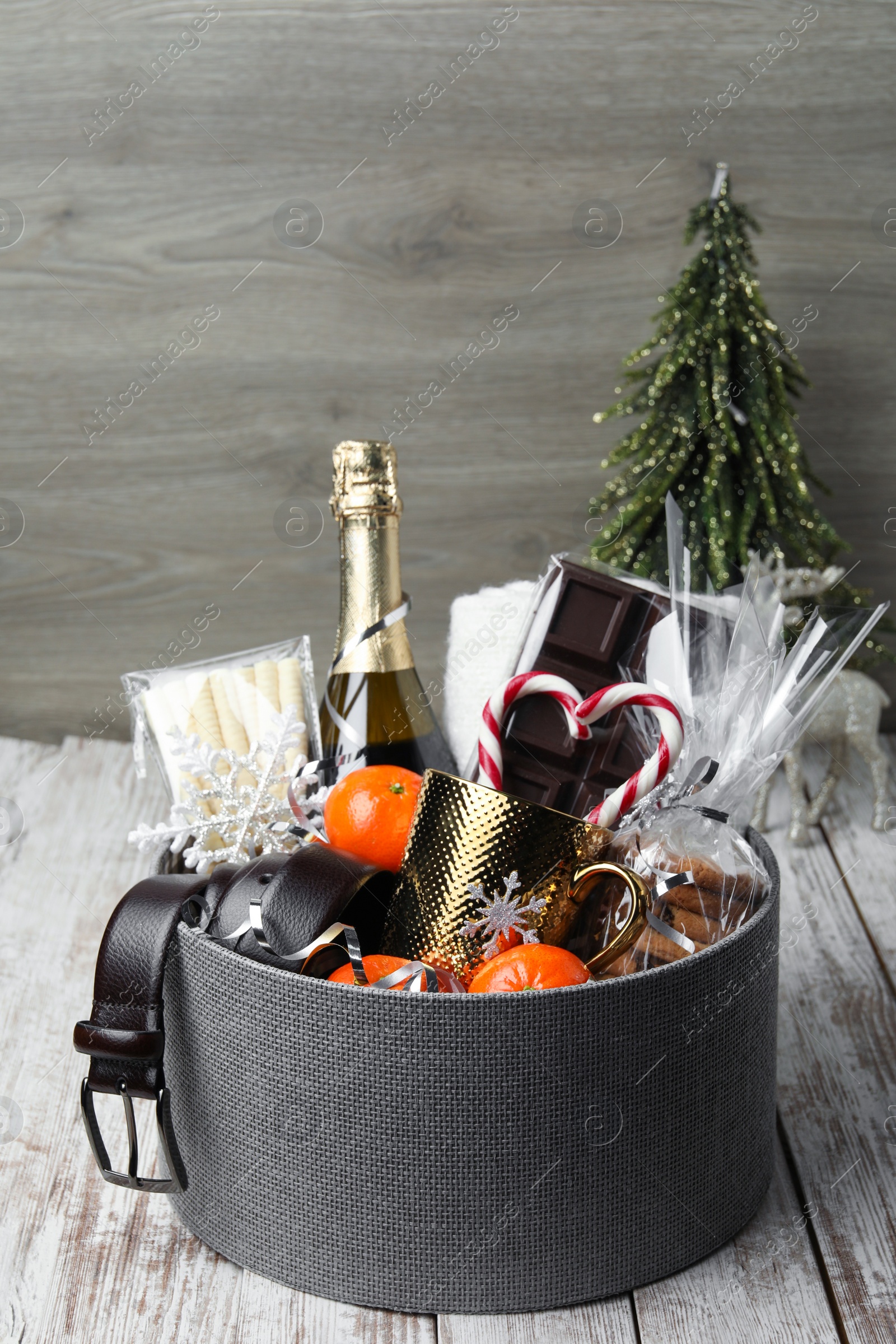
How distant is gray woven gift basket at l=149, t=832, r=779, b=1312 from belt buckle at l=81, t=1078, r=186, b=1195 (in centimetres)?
2

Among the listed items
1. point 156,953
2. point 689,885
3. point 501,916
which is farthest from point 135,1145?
point 689,885

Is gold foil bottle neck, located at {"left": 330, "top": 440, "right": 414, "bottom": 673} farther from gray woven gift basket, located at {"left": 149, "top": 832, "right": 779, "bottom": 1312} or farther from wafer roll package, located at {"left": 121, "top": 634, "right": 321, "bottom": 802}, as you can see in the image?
gray woven gift basket, located at {"left": 149, "top": 832, "right": 779, "bottom": 1312}

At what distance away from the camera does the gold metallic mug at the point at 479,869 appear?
765 millimetres

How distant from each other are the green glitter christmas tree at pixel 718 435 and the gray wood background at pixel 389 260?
0.69ft

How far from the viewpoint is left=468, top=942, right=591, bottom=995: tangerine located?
700 millimetres

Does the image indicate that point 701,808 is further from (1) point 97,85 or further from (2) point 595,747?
(1) point 97,85

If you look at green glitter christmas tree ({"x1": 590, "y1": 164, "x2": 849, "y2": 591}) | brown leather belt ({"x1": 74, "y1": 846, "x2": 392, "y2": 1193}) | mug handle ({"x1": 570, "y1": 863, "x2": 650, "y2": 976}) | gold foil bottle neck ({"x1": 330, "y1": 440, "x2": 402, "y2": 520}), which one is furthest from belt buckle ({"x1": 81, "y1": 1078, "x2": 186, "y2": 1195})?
green glitter christmas tree ({"x1": 590, "y1": 164, "x2": 849, "y2": 591})

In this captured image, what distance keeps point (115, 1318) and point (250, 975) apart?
242 millimetres

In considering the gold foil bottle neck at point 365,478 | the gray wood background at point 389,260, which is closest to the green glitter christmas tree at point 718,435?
the gray wood background at point 389,260

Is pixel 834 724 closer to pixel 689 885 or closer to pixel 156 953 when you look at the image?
pixel 689 885

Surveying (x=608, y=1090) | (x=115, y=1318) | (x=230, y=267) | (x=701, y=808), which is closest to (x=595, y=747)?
(x=701, y=808)

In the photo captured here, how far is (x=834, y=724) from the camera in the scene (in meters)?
1.49

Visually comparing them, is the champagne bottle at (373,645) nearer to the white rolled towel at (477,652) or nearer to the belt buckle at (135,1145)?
the white rolled towel at (477,652)

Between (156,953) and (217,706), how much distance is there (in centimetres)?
40
